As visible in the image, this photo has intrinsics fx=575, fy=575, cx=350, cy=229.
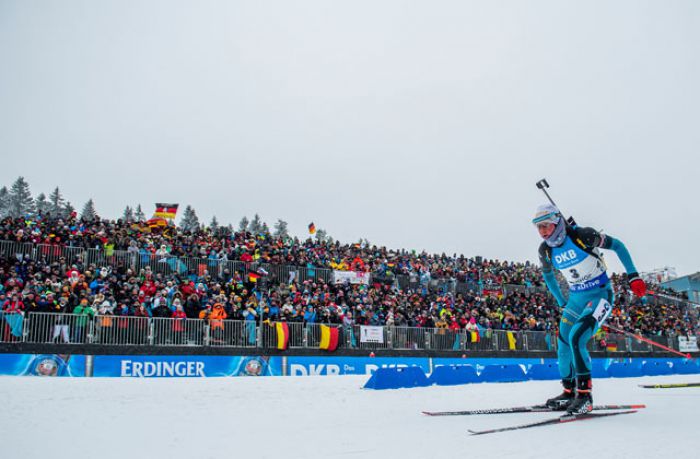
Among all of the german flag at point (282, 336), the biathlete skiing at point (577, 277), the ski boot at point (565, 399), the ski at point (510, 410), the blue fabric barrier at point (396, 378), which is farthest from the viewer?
the german flag at point (282, 336)

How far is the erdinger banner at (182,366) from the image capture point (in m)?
15.3

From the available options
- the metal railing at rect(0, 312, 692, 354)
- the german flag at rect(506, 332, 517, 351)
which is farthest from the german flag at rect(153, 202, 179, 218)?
the german flag at rect(506, 332, 517, 351)

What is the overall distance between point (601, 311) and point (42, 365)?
13480 mm

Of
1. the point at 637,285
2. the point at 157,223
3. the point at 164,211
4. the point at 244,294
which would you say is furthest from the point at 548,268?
the point at 164,211

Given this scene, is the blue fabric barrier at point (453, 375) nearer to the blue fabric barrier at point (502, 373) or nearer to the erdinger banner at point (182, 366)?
the blue fabric barrier at point (502, 373)

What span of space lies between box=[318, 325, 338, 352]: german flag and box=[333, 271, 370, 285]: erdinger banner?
4458mm

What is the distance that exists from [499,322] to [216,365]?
12101mm

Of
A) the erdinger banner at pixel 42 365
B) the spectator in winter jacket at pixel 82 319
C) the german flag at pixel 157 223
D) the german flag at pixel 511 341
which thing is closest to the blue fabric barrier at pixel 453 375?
the erdinger banner at pixel 42 365

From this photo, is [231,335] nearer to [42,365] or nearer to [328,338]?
[328,338]

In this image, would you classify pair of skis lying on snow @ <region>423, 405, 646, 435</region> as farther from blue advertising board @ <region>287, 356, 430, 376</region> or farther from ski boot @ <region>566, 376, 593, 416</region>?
blue advertising board @ <region>287, 356, 430, 376</region>

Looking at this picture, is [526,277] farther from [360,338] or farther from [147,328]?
[147,328]

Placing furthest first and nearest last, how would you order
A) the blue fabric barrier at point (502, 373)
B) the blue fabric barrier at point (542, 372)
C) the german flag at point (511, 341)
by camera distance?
1. the german flag at point (511, 341)
2. the blue fabric barrier at point (542, 372)
3. the blue fabric barrier at point (502, 373)

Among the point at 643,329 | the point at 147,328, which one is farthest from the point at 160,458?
the point at 643,329

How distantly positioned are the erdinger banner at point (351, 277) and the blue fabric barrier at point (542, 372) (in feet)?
39.6
